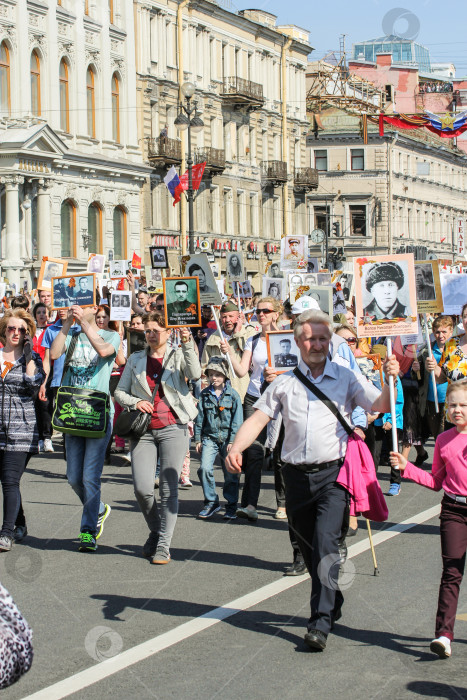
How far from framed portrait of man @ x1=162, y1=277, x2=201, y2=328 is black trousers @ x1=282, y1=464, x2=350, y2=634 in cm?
356

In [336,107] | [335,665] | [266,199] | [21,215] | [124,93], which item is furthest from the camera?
[336,107]

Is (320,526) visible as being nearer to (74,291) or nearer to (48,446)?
(74,291)

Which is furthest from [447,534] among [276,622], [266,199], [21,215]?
[266,199]

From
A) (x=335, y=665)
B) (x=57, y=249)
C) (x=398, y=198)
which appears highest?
(x=398, y=198)

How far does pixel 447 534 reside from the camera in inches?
250

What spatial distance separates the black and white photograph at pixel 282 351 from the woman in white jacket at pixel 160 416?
4.16ft

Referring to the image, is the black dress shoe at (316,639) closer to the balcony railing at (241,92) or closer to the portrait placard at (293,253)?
the portrait placard at (293,253)

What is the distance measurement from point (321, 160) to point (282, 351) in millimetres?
69385

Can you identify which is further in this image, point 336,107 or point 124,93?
point 336,107

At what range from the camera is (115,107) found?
46688 mm

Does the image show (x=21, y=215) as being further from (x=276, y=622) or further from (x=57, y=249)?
(x=276, y=622)

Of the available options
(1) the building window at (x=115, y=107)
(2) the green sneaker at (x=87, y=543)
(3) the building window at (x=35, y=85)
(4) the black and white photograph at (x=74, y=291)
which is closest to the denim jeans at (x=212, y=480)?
(2) the green sneaker at (x=87, y=543)

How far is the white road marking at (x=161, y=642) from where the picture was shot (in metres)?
5.67

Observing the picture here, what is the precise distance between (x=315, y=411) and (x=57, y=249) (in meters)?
35.5
